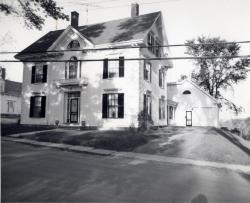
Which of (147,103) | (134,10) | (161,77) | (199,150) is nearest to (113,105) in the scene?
(147,103)

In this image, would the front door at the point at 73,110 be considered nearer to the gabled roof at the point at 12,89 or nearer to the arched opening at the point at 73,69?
the arched opening at the point at 73,69

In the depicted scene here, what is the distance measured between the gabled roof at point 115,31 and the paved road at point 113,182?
13049 millimetres

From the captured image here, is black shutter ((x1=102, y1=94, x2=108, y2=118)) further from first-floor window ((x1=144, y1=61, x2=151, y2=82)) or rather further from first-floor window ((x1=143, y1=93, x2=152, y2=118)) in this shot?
first-floor window ((x1=144, y1=61, x2=151, y2=82))

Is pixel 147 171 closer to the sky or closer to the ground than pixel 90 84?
closer to the ground

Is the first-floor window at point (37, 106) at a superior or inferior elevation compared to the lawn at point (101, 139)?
superior

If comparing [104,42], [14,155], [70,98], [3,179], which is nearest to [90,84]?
[70,98]

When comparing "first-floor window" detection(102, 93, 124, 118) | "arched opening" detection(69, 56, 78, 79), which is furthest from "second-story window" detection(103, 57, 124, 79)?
"arched opening" detection(69, 56, 78, 79)

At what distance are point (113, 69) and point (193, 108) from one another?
1705 cm

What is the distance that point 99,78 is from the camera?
20812 millimetres

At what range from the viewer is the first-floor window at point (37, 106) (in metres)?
22.8

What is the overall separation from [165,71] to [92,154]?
57.0ft

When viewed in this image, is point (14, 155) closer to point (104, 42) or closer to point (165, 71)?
point (104, 42)

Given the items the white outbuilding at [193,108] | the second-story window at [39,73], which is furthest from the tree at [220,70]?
the second-story window at [39,73]

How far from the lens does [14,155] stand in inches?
420
